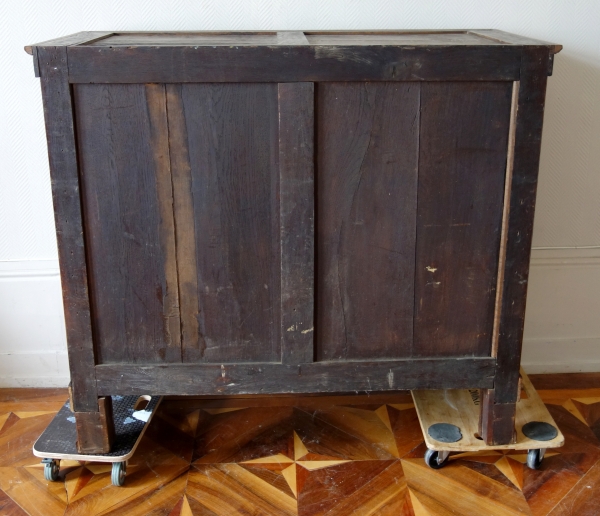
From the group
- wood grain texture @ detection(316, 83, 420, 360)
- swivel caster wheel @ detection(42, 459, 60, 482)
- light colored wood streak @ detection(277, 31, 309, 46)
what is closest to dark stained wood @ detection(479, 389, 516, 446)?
wood grain texture @ detection(316, 83, 420, 360)

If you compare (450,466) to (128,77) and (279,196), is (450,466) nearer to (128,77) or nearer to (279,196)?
(279,196)

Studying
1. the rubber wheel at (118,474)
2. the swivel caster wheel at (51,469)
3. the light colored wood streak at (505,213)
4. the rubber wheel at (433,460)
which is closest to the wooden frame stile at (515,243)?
the light colored wood streak at (505,213)

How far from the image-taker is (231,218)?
1.38 meters

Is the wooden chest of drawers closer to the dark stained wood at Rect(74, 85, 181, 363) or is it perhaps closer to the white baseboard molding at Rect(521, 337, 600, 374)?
the dark stained wood at Rect(74, 85, 181, 363)

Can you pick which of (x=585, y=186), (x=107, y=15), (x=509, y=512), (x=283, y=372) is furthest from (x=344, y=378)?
(x=107, y=15)

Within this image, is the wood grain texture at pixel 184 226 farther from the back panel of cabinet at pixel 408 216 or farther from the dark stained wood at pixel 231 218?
the back panel of cabinet at pixel 408 216

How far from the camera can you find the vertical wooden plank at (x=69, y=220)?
1.27 metres

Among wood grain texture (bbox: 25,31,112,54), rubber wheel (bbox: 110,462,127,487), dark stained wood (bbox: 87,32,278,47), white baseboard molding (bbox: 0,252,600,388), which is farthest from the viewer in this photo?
white baseboard molding (bbox: 0,252,600,388)

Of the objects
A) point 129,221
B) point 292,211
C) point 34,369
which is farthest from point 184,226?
point 34,369

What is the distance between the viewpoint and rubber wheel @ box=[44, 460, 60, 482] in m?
1.55

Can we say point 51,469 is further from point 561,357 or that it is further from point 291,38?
point 561,357

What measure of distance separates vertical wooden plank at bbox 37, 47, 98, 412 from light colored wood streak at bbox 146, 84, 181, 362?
155 mm

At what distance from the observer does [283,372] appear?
1.48 meters

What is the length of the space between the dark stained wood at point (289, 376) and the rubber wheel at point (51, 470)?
239 mm
